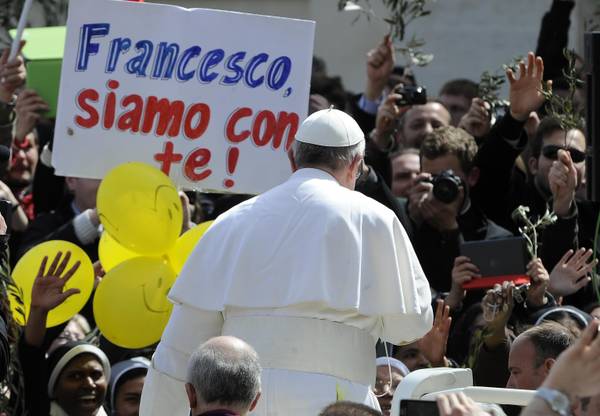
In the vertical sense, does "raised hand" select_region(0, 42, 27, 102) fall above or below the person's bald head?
below

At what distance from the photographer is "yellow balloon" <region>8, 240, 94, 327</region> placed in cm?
748

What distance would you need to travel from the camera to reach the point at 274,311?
227 inches

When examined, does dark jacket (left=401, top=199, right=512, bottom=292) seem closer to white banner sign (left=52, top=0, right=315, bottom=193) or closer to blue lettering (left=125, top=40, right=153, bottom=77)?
white banner sign (left=52, top=0, right=315, bottom=193)

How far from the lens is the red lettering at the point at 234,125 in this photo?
783 centimetres

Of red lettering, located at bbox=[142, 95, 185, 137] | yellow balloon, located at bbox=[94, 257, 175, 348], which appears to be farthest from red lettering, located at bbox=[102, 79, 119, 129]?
yellow balloon, located at bbox=[94, 257, 175, 348]

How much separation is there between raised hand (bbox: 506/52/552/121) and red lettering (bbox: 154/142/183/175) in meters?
1.89

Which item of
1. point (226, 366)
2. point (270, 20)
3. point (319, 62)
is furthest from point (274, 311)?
point (319, 62)

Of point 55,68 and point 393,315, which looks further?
point 55,68

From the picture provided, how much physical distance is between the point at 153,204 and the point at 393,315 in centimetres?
195

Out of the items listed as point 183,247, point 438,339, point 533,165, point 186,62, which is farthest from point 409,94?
point 438,339

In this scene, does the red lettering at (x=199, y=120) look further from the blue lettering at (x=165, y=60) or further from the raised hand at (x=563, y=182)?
the raised hand at (x=563, y=182)

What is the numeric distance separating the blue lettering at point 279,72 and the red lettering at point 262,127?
0.48ft

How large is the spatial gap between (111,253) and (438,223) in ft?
6.39

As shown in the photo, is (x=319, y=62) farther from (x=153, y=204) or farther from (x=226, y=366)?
(x=226, y=366)
